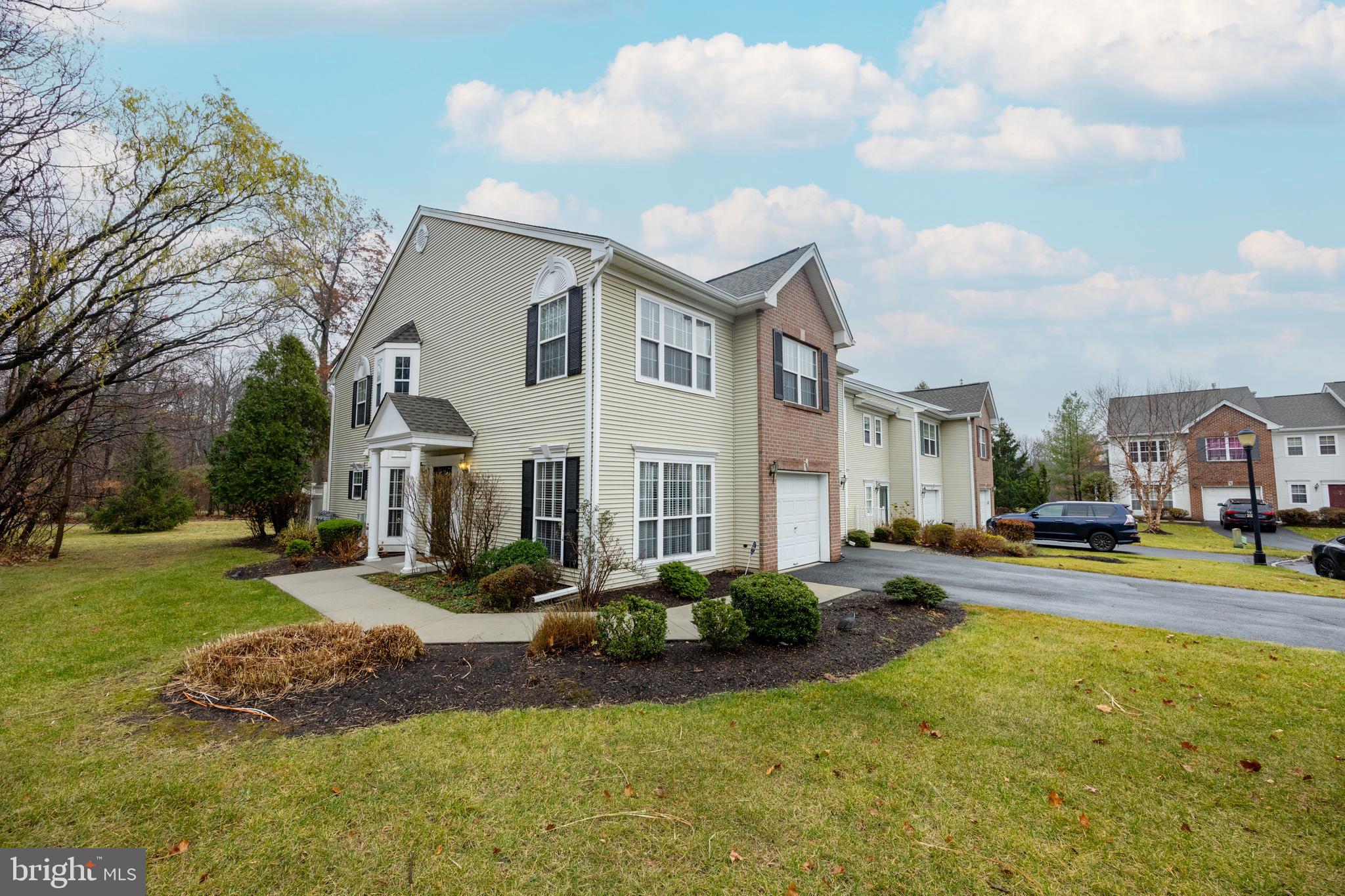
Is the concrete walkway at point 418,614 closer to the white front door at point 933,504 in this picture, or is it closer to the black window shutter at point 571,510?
the black window shutter at point 571,510

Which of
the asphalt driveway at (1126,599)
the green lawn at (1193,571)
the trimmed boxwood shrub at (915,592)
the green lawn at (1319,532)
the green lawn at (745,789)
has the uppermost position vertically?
the trimmed boxwood shrub at (915,592)

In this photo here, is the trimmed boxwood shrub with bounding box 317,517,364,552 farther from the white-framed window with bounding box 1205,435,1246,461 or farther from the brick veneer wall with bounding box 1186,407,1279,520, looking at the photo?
the white-framed window with bounding box 1205,435,1246,461

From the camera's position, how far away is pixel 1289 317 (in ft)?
67.5

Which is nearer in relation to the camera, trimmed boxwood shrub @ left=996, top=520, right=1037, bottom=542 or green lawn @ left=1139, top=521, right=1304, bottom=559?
green lawn @ left=1139, top=521, right=1304, bottom=559

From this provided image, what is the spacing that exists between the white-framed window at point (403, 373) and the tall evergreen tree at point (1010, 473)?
101 feet

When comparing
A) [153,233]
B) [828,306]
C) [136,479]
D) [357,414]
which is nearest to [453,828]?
[153,233]

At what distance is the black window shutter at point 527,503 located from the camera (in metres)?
10.4

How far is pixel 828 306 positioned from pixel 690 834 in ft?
43.1

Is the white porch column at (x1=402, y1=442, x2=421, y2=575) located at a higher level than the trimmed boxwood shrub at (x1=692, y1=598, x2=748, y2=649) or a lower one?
higher

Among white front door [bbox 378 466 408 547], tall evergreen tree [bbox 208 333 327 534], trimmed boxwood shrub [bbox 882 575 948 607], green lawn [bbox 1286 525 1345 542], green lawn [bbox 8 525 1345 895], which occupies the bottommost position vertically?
green lawn [bbox 1286 525 1345 542]

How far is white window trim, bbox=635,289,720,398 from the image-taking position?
33.3ft

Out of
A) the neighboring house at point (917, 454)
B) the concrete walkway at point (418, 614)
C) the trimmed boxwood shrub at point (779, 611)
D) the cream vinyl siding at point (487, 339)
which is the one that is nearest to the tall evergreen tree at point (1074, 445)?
the neighboring house at point (917, 454)

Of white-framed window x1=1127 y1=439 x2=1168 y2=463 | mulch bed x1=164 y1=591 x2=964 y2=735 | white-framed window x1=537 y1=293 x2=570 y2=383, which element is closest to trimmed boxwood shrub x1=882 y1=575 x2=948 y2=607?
mulch bed x1=164 y1=591 x2=964 y2=735

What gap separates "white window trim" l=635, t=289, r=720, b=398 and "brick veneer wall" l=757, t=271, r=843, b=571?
103 centimetres
